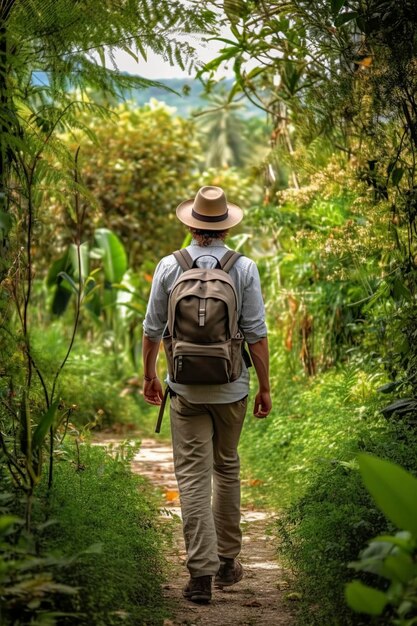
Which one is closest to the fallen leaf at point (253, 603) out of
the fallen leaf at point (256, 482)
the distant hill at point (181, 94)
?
the distant hill at point (181, 94)

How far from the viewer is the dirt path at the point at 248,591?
448 centimetres

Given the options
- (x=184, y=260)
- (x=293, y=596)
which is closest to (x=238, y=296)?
(x=184, y=260)

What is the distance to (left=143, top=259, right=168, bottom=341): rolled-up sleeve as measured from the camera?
493 cm

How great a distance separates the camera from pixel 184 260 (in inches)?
192

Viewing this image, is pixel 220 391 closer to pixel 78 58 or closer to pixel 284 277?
pixel 78 58

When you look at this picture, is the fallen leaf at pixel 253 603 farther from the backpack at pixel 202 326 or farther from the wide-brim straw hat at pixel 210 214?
the wide-brim straw hat at pixel 210 214

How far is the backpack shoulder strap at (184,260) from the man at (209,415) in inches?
1.4

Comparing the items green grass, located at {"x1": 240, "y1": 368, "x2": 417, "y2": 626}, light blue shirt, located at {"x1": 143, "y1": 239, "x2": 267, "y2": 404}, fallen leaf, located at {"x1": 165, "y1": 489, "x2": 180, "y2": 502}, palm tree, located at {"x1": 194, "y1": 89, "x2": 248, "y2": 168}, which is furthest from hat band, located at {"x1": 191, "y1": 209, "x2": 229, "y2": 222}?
palm tree, located at {"x1": 194, "y1": 89, "x2": 248, "y2": 168}

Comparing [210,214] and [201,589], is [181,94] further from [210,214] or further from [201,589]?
[201,589]

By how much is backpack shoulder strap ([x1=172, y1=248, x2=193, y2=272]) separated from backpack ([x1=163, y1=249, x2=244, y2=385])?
126mm

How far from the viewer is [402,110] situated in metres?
5.89

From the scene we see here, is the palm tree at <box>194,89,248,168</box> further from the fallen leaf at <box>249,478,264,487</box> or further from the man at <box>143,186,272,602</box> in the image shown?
the man at <box>143,186,272,602</box>

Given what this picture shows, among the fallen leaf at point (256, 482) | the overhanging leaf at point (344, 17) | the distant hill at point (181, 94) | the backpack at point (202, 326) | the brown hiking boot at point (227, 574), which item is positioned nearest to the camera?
the backpack at point (202, 326)

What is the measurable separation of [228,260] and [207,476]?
1.05m
